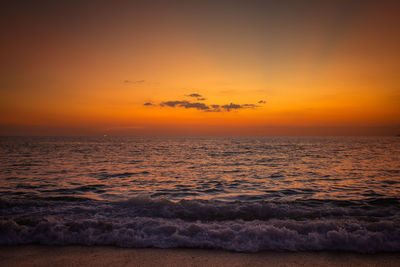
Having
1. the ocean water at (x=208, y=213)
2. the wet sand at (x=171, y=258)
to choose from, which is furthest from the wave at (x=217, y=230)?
the wet sand at (x=171, y=258)

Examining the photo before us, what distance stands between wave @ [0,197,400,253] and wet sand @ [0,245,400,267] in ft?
0.78

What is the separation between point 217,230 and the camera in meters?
5.87

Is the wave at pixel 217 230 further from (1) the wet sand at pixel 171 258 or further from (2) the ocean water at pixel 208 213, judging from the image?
(1) the wet sand at pixel 171 258

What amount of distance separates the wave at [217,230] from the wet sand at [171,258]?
237 mm

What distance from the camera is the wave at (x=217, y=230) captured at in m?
5.30

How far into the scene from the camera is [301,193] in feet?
37.7

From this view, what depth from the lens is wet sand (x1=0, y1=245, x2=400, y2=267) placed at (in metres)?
4.61

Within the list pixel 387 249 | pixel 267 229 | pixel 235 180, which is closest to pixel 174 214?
pixel 267 229

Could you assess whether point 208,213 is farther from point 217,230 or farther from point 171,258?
point 171,258

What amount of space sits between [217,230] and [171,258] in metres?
1.51

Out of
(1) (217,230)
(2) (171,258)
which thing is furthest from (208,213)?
(2) (171,258)

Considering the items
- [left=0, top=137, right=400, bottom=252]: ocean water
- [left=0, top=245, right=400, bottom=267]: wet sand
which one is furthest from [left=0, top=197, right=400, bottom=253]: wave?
[left=0, top=245, right=400, bottom=267]: wet sand

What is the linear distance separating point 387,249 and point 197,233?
4.43 meters

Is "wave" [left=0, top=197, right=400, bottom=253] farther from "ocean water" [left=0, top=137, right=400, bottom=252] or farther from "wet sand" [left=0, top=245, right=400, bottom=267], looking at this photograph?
"wet sand" [left=0, top=245, right=400, bottom=267]
